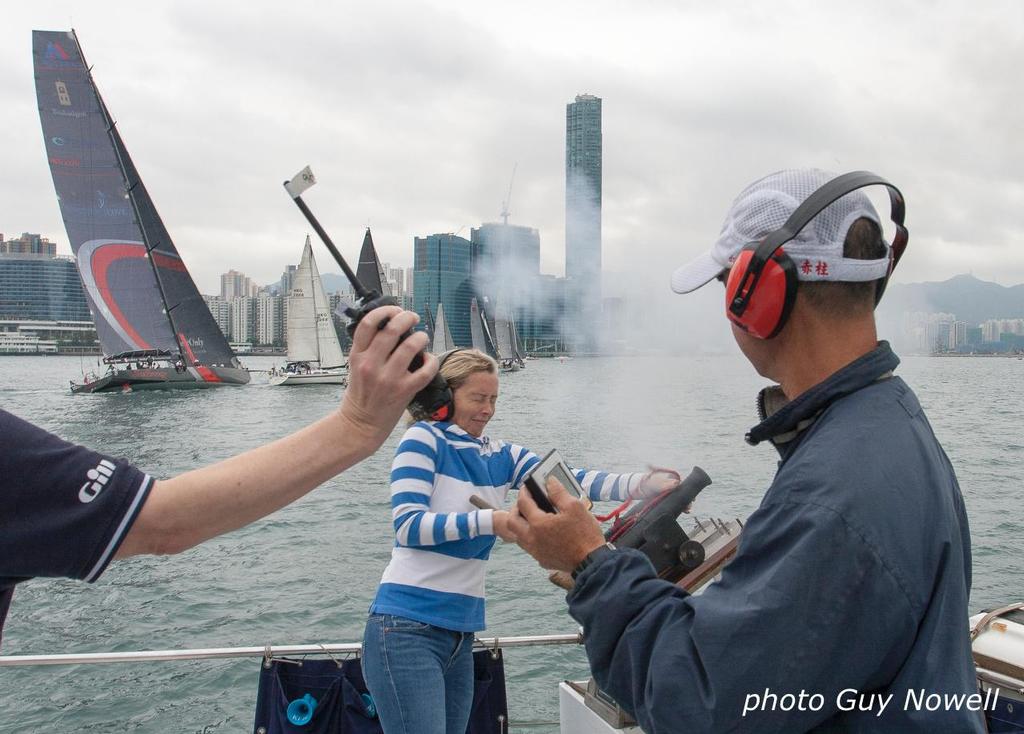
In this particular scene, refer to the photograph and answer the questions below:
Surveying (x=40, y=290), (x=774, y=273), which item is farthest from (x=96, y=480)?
(x=40, y=290)

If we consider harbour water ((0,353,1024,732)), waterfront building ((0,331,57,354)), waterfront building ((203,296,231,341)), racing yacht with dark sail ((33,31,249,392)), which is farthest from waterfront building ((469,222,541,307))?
waterfront building ((203,296,231,341))

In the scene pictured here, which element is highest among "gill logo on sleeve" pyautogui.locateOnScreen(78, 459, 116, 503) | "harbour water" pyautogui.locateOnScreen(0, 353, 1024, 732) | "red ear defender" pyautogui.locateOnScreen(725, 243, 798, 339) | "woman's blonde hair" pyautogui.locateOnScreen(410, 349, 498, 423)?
"red ear defender" pyautogui.locateOnScreen(725, 243, 798, 339)

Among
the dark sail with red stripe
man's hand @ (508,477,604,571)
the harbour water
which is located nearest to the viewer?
man's hand @ (508,477,604,571)

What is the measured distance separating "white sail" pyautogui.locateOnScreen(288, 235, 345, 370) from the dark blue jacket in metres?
54.8

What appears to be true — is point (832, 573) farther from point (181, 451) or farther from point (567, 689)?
point (181, 451)

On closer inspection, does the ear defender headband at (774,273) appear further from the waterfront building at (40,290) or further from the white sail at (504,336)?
the waterfront building at (40,290)

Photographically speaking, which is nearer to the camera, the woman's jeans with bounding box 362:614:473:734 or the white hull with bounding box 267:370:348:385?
the woman's jeans with bounding box 362:614:473:734

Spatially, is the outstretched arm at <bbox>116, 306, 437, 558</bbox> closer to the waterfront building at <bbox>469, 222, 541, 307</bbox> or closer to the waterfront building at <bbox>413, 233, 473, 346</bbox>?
the waterfront building at <bbox>469, 222, 541, 307</bbox>

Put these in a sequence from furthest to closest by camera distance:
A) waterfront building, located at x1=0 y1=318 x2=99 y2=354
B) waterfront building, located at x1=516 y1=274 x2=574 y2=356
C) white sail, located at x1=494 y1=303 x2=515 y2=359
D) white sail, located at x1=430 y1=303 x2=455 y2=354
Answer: waterfront building, located at x1=0 y1=318 x2=99 y2=354 → white sail, located at x1=494 y1=303 x2=515 y2=359 → white sail, located at x1=430 y1=303 x2=455 y2=354 → waterfront building, located at x1=516 y1=274 x2=574 y2=356

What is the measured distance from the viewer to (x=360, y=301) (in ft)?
5.92

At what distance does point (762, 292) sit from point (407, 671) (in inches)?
72.2

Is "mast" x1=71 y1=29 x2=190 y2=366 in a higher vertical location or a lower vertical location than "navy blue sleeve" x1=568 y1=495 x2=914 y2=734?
higher

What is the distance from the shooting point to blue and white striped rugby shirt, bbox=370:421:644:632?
270 cm

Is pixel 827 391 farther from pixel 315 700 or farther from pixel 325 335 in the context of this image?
pixel 325 335
